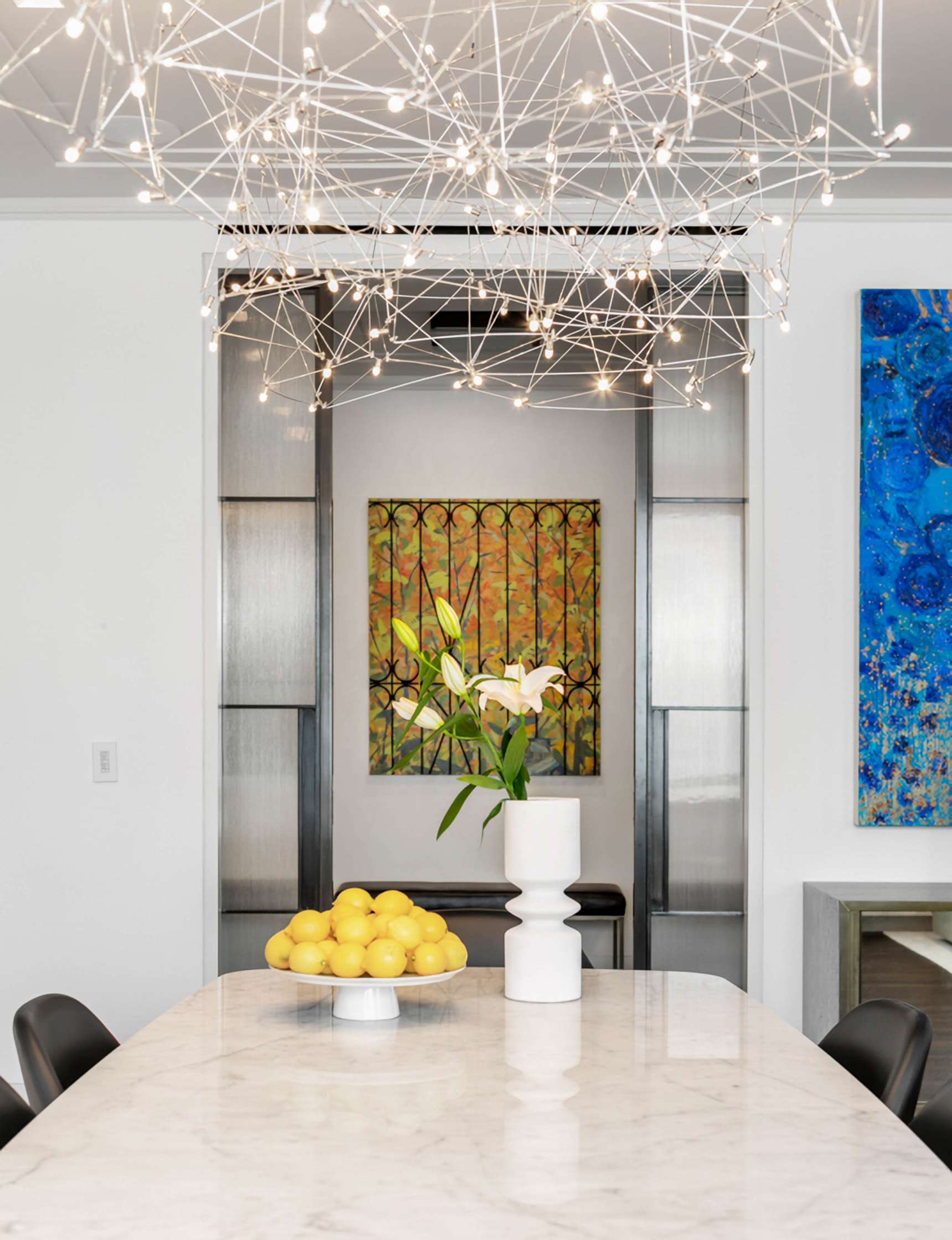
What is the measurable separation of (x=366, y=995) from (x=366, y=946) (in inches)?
3.2

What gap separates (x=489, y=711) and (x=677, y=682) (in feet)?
6.14

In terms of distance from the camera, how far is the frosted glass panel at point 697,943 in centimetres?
367

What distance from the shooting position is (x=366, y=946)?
73.0 inches

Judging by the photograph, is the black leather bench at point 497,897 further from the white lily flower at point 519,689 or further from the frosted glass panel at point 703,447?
the white lily flower at point 519,689

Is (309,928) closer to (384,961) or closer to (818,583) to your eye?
(384,961)

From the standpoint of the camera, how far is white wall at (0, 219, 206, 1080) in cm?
360

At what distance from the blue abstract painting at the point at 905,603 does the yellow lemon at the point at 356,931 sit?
2.16 m

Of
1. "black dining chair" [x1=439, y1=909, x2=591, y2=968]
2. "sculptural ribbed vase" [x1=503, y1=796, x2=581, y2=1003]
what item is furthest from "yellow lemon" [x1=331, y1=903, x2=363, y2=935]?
"black dining chair" [x1=439, y1=909, x2=591, y2=968]

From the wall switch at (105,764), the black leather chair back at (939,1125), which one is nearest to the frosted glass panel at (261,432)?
the wall switch at (105,764)

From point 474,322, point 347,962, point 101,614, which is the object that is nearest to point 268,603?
point 101,614

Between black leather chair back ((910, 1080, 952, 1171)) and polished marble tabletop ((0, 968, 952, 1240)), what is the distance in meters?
0.14

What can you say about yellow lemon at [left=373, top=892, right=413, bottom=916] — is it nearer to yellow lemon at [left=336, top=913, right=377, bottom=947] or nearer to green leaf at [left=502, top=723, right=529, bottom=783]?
yellow lemon at [left=336, top=913, right=377, bottom=947]

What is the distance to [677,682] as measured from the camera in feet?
12.2

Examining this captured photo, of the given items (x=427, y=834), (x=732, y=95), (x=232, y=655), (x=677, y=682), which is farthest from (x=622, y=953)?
(x=732, y=95)
